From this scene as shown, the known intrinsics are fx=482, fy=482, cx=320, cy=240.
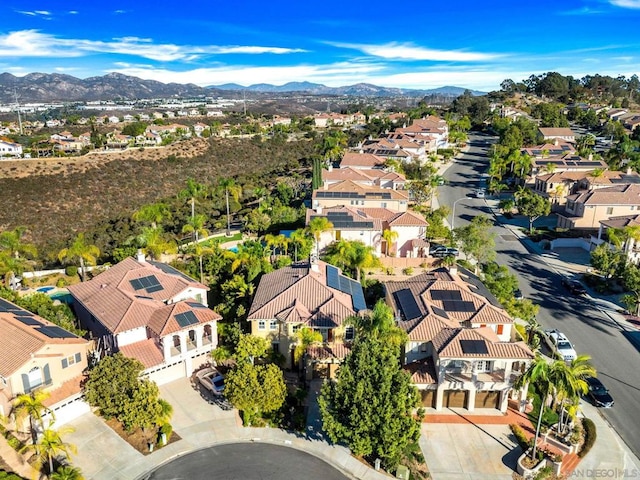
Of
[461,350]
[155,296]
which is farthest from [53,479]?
[461,350]

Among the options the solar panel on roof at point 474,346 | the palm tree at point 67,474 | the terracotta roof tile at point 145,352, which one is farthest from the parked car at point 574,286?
the palm tree at point 67,474

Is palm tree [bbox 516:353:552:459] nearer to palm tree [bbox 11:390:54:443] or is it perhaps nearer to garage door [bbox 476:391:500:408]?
garage door [bbox 476:391:500:408]

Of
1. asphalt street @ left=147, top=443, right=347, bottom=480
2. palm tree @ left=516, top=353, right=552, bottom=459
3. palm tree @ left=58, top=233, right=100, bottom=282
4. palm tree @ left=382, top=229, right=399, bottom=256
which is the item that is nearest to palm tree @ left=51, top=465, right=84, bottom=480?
asphalt street @ left=147, top=443, right=347, bottom=480

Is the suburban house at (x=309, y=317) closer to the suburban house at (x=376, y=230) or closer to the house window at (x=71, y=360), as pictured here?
the house window at (x=71, y=360)

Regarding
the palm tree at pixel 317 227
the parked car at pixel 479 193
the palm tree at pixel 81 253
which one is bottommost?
the parked car at pixel 479 193

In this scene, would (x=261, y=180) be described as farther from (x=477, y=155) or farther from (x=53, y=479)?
(x=53, y=479)

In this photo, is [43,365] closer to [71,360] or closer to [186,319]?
[71,360]
